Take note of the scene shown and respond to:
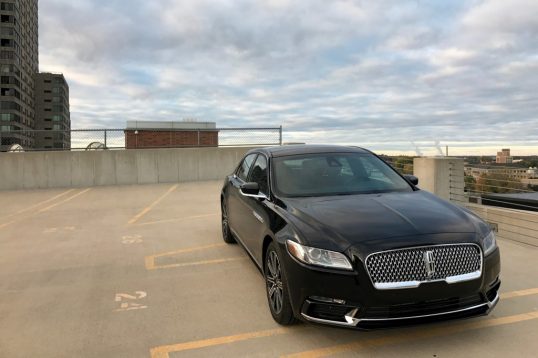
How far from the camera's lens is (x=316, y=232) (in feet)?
11.7

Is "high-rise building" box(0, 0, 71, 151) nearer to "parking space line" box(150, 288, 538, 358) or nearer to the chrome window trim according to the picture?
"parking space line" box(150, 288, 538, 358)

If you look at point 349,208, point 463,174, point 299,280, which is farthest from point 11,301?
point 463,174

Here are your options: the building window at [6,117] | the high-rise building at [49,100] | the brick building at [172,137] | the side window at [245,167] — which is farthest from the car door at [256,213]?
the high-rise building at [49,100]

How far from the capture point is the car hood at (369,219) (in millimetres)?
3457

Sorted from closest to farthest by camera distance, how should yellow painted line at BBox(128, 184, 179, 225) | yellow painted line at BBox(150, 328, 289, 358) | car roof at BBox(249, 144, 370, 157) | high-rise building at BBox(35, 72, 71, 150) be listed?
yellow painted line at BBox(150, 328, 289, 358) → car roof at BBox(249, 144, 370, 157) → yellow painted line at BBox(128, 184, 179, 225) → high-rise building at BBox(35, 72, 71, 150)

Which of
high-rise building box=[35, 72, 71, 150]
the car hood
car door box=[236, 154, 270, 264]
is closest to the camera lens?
the car hood

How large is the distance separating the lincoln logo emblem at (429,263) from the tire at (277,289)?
3.50 ft

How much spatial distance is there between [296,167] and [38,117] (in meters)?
139

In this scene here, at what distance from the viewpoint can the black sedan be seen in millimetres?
3258

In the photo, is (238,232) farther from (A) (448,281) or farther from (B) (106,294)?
(A) (448,281)

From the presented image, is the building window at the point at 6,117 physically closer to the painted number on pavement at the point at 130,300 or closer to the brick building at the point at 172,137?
the brick building at the point at 172,137

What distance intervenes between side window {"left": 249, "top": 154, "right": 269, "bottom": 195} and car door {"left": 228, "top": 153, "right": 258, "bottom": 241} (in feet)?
0.77

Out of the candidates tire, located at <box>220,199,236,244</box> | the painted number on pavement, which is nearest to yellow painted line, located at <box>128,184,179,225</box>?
tire, located at <box>220,199,236,244</box>

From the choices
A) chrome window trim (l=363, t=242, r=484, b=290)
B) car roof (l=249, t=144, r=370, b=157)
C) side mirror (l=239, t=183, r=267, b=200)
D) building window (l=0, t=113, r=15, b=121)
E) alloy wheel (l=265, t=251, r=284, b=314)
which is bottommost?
alloy wheel (l=265, t=251, r=284, b=314)
